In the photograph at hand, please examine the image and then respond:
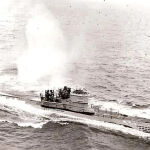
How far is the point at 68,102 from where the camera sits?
69.1 metres

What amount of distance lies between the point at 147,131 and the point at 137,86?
1264 inches

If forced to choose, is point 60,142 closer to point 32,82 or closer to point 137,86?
point 32,82

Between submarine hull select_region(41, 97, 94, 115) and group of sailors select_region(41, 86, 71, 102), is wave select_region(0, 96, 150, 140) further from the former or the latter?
group of sailors select_region(41, 86, 71, 102)

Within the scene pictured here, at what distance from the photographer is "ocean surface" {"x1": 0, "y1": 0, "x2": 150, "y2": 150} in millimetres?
58906

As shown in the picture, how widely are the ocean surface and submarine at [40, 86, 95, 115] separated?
141cm

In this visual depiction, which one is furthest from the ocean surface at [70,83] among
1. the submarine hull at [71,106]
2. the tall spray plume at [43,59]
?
the submarine hull at [71,106]

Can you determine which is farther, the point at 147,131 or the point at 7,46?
the point at 7,46

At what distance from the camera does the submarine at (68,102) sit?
223 ft

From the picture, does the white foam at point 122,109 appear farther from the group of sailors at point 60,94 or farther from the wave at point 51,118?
the group of sailors at point 60,94

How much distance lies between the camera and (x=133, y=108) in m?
74.3

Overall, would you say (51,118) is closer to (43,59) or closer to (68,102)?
(68,102)

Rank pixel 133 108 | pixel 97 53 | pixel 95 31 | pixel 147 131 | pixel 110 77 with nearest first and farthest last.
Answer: pixel 147 131, pixel 133 108, pixel 110 77, pixel 97 53, pixel 95 31

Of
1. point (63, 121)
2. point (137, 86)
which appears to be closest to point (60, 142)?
point (63, 121)

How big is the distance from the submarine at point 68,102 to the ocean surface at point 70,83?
141 cm
